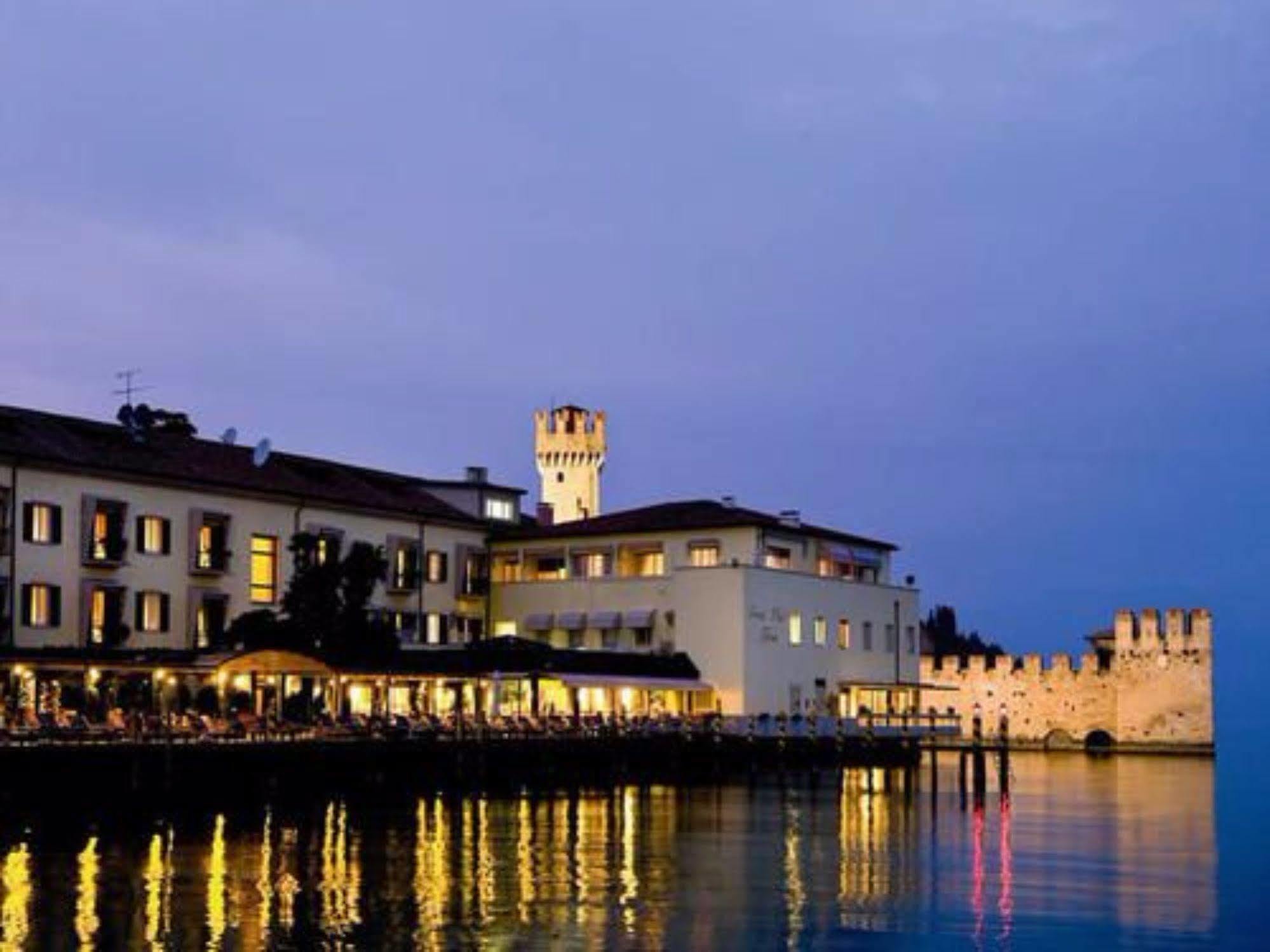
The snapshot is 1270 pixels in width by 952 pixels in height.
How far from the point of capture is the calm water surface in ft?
108

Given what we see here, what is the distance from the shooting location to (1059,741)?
4296 inches

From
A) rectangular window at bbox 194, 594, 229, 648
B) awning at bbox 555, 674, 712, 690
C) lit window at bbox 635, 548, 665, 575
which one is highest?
lit window at bbox 635, 548, 665, 575

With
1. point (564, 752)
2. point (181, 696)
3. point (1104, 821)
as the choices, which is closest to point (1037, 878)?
point (1104, 821)

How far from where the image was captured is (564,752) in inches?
2630

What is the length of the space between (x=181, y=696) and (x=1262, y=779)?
51085 mm

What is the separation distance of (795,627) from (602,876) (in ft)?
136

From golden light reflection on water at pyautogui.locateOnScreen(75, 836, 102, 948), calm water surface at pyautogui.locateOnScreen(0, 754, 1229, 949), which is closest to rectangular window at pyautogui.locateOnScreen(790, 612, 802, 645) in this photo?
calm water surface at pyautogui.locateOnScreen(0, 754, 1229, 949)

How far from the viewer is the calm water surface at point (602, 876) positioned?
32.8 m

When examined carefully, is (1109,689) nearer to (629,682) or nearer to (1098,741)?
(1098,741)

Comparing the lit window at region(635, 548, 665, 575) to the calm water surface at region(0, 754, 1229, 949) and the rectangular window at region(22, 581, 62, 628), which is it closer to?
the calm water surface at region(0, 754, 1229, 949)

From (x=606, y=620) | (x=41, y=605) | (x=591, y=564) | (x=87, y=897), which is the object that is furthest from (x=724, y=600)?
(x=87, y=897)

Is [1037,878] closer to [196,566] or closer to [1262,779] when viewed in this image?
[196,566]

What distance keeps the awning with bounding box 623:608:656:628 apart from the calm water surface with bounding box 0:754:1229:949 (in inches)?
719

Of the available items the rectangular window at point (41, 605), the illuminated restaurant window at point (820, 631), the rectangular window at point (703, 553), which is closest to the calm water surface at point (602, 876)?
the rectangular window at point (41, 605)
